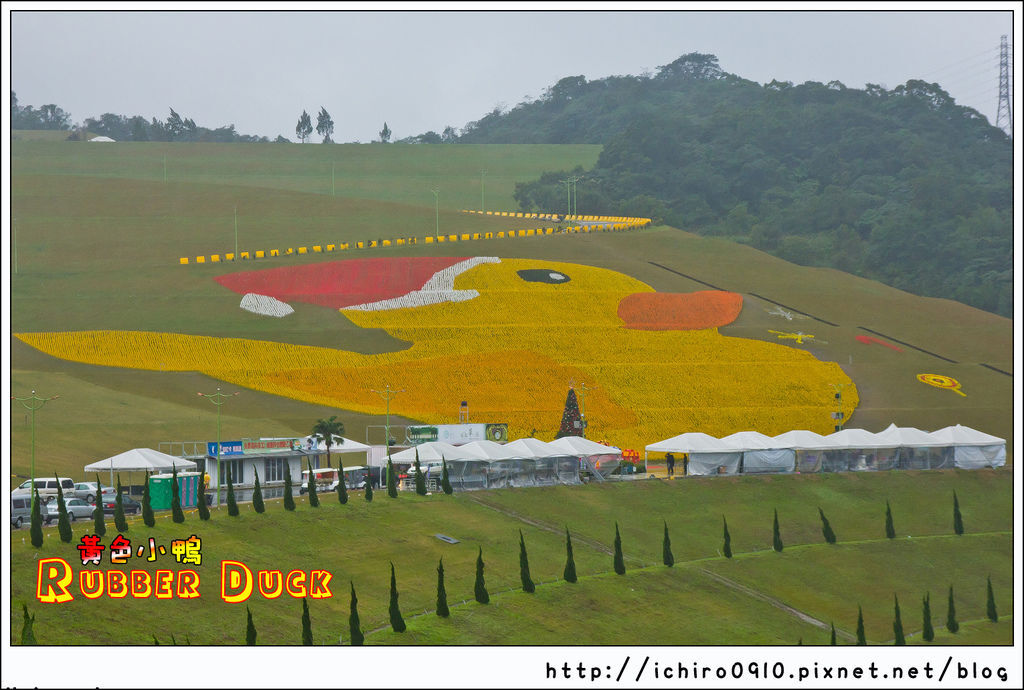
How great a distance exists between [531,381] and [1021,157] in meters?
41.4

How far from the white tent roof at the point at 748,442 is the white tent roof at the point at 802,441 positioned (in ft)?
1.29

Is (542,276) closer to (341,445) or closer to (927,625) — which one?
(341,445)

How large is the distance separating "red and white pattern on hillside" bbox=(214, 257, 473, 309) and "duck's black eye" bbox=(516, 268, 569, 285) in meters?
4.89

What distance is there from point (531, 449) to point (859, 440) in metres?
15.5

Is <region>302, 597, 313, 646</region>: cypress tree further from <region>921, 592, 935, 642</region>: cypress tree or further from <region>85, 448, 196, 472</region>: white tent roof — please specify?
<region>85, 448, 196, 472</region>: white tent roof

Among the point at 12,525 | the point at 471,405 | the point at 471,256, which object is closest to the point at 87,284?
the point at 471,256

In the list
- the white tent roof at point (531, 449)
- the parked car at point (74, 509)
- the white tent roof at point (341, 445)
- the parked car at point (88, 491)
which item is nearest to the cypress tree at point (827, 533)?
the white tent roof at point (531, 449)

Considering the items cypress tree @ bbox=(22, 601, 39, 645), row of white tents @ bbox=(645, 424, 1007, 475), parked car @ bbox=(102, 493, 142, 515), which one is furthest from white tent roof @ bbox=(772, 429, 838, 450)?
cypress tree @ bbox=(22, 601, 39, 645)

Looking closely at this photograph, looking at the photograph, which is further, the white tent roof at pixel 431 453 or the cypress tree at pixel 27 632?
the white tent roof at pixel 431 453

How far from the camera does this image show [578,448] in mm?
57281

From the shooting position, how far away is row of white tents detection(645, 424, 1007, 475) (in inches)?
2334

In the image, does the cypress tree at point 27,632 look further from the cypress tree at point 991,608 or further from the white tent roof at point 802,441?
the white tent roof at point 802,441

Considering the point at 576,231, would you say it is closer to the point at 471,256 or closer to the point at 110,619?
the point at 471,256

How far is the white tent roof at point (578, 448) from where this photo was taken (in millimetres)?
56812
